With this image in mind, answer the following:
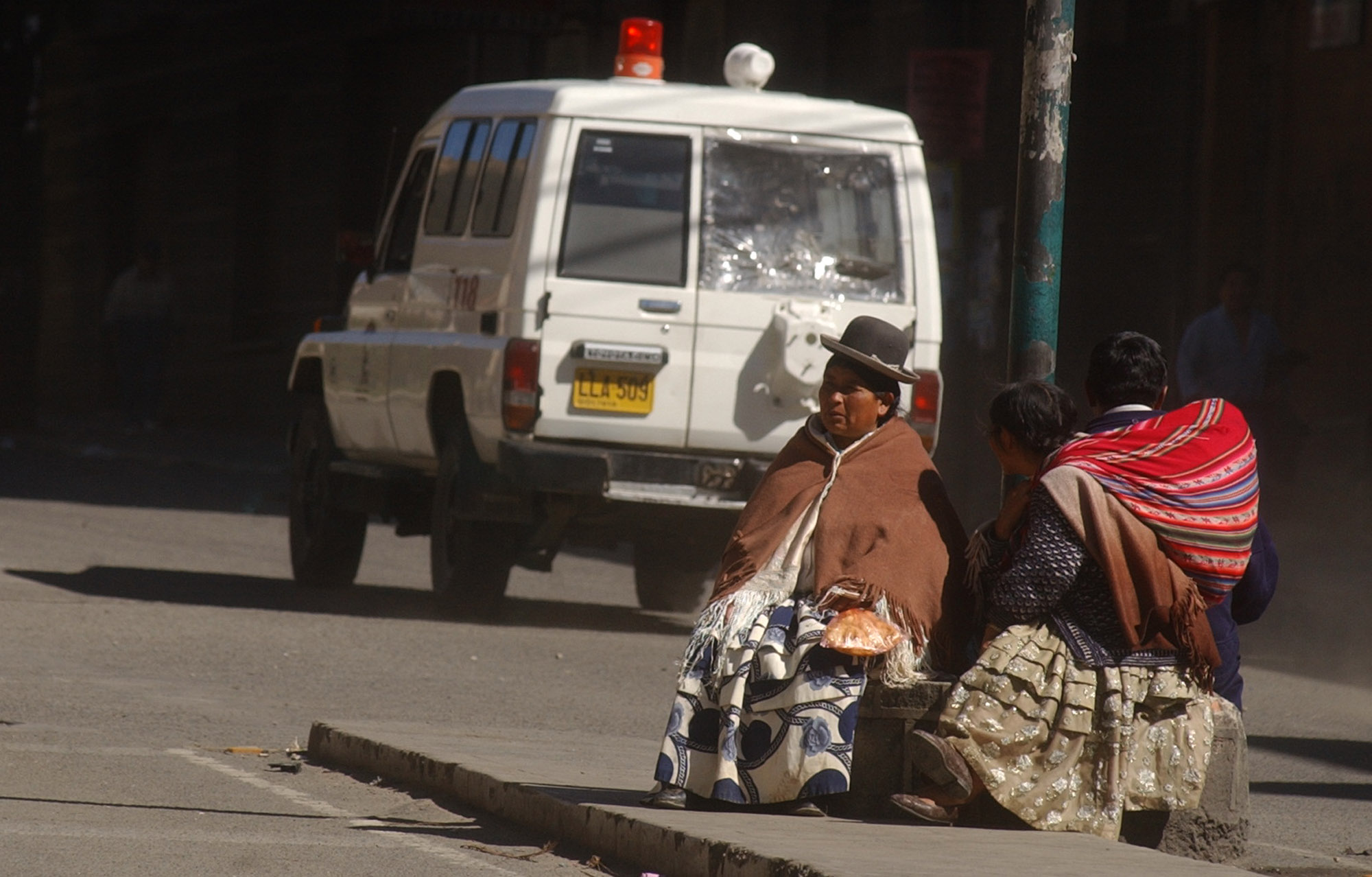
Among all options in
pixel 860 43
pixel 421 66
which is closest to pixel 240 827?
pixel 860 43

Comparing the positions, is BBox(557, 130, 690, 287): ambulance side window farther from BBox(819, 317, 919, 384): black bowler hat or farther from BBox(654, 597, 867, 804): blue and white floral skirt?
BBox(654, 597, 867, 804): blue and white floral skirt

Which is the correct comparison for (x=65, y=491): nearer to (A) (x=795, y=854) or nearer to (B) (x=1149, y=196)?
(B) (x=1149, y=196)

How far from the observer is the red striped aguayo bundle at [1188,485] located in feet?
18.3

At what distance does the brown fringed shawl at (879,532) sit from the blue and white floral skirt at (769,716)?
0.14 metres

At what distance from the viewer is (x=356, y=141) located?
27578mm

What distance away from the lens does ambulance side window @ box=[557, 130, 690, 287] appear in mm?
10633

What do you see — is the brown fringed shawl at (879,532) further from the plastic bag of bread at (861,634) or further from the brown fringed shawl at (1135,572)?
the brown fringed shawl at (1135,572)

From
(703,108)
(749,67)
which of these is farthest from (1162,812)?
(749,67)

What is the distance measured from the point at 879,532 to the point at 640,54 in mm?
5866

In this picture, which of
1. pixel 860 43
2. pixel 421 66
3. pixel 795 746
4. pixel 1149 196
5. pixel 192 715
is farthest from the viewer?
pixel 421 66

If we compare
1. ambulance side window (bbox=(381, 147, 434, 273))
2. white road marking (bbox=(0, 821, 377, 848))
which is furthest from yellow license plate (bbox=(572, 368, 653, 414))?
white road marking (bbox=(0, 821, 377, 848))

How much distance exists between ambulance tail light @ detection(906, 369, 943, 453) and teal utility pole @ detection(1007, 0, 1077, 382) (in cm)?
442

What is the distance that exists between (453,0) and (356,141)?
6421 millimetres

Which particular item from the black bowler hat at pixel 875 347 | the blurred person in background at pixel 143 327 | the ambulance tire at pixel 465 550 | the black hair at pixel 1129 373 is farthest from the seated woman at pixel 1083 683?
the blurred person in background at pixel 143 327
